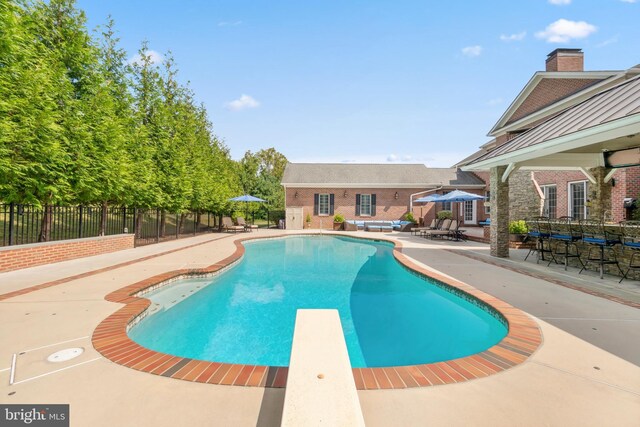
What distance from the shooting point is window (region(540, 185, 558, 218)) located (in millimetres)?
14750

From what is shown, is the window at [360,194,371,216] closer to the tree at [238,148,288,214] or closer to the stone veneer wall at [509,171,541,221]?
the tree at [238,148,288,214]

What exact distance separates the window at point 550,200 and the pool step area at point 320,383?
53.4 ft

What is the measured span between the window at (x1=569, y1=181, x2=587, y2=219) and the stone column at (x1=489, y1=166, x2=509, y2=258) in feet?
20.7

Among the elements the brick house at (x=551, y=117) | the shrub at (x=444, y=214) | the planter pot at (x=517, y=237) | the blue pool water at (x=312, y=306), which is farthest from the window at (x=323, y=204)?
the blue pool water at (x=312, y=306)

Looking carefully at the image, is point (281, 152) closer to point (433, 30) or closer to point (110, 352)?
point (433, 30)

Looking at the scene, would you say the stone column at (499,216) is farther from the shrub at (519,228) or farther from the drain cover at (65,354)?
the drain cover at (65,354)

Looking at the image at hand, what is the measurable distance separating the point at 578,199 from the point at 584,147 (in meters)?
6.91

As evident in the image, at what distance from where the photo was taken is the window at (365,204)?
23.1 m

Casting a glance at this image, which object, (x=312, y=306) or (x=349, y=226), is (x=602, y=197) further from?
(x=349, y=226)

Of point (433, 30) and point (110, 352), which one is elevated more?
point (433, 30)

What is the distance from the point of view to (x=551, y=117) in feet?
39.2

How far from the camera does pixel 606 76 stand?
13.9 meters

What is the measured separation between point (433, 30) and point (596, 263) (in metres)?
8.41

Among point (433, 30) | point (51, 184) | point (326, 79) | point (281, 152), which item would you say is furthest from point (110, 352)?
point (281, 152)
